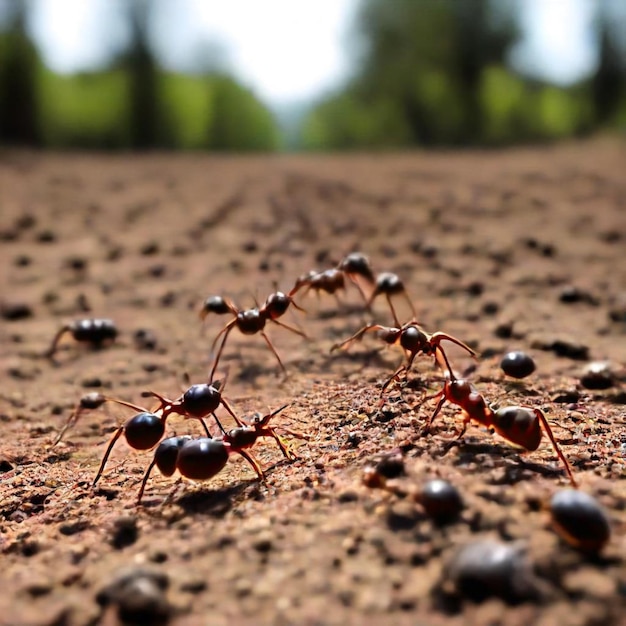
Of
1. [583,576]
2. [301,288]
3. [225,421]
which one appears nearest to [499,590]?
[583,576]

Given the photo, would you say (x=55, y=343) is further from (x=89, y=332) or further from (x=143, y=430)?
(x=143, y=430)

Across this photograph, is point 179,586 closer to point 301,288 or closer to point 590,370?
point 590,370

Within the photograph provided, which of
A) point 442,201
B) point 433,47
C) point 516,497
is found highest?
point 433,47

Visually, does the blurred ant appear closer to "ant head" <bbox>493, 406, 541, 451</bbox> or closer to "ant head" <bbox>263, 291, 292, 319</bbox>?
"ant head" <bbox>263, 291, 292, 319</bbox>

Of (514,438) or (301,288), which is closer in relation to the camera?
(514,438)

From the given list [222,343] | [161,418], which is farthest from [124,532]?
[222,343]

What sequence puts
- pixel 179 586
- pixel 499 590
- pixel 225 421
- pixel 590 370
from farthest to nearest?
pixel 590 370
pixel 225 421
pixel 179 586
pixel 499 590
